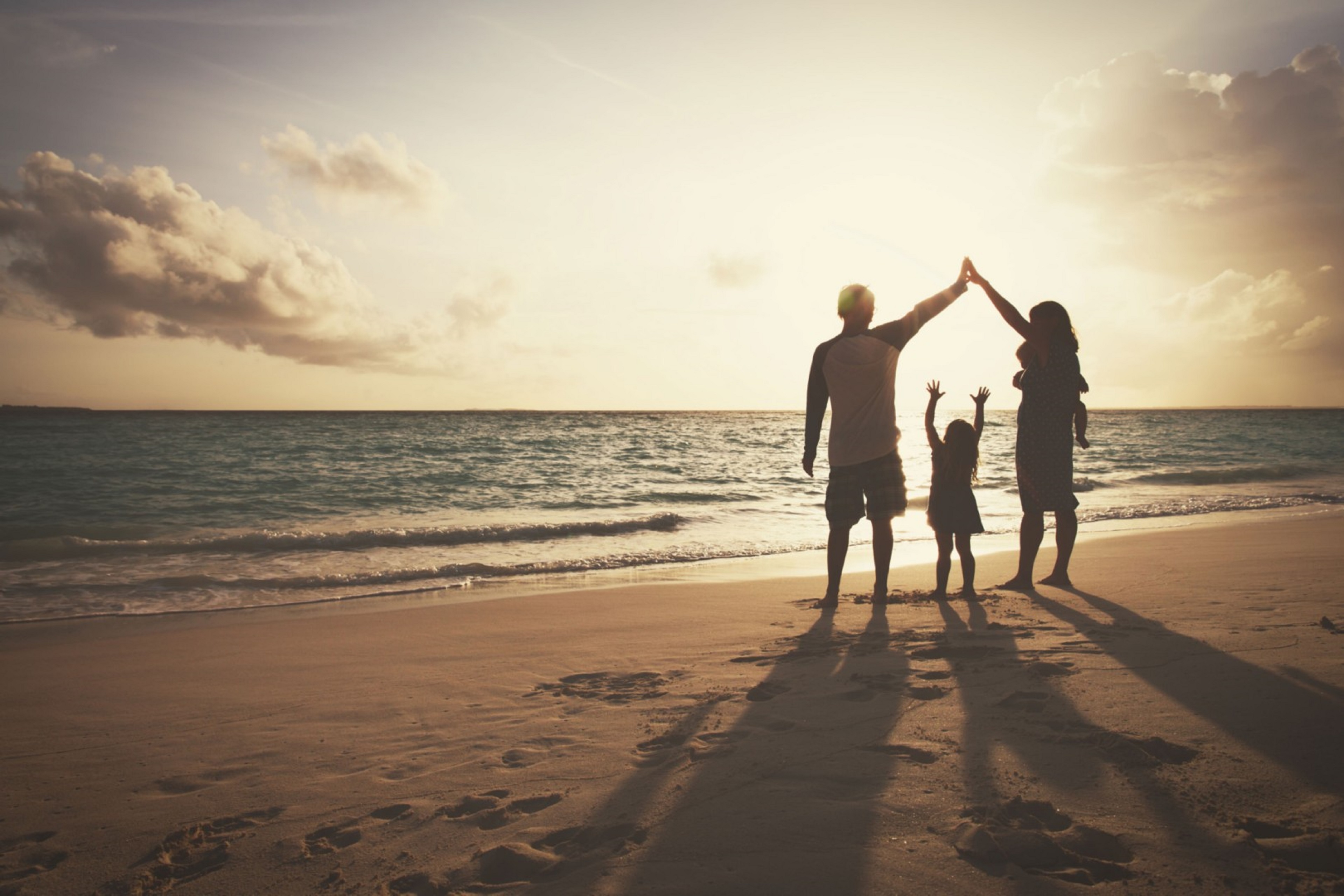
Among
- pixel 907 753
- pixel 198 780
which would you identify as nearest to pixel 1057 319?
pixel 907 753

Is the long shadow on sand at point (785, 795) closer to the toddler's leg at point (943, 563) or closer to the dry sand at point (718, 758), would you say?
the dry sand at point (718, 758)

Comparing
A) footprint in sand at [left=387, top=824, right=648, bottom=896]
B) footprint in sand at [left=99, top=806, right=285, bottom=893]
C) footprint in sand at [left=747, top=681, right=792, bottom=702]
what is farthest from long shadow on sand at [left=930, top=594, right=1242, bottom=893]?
footprint in sand at [left=99, top=806, right=285, bottom=893]

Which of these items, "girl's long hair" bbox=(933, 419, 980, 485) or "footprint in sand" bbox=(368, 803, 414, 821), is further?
"girl's long hair" bbox=(933, 419, 980, 485)

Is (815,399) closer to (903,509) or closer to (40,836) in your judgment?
(903,509)

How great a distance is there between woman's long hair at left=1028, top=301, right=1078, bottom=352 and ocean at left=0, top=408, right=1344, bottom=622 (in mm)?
1946

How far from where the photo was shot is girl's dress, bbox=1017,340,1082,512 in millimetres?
5098

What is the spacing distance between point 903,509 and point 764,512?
824 cm

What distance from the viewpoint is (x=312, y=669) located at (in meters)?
4.11

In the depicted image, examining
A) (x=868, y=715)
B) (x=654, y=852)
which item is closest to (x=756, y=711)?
(x=868, y=715)

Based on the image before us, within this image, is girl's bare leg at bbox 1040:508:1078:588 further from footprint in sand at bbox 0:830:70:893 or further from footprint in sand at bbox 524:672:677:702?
footprint in sand at bbox 0:830:70:893

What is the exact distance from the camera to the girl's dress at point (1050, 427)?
5.10 metres

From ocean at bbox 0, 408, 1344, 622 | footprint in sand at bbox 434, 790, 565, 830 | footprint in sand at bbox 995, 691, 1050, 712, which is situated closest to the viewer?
footprint in sand at bbox 434, 790, 565, 830

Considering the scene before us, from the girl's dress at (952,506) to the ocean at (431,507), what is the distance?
1.62m

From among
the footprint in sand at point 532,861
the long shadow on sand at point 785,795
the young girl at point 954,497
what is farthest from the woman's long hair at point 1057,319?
the footprint in sand at point 532,861
